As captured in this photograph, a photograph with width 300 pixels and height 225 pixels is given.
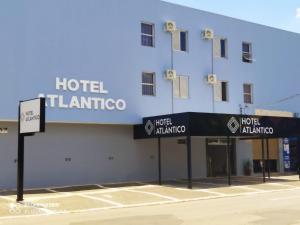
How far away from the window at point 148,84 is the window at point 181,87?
1.42 meters

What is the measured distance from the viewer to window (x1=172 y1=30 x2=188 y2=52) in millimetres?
29594

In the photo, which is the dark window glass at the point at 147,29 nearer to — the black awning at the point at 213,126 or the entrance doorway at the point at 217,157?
the black awning at the point at 213,126

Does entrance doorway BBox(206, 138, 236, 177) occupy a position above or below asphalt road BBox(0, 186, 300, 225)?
above

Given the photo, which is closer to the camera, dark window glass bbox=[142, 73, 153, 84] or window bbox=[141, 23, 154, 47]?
dark window glass bbox=[142, 73, 153, 84]

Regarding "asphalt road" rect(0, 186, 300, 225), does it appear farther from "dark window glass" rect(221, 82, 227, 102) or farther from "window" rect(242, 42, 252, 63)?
"window" rect(242, 42, 252, 63)

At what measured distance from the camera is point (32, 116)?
1914 cm

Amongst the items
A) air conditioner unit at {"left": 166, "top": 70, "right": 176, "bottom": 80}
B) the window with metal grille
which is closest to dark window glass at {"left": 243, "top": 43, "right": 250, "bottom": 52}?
the window with metal grille

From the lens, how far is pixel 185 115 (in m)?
24.2

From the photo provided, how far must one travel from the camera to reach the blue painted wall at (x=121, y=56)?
78.0 feet

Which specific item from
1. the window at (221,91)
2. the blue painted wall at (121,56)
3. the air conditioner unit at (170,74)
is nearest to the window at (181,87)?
the blue painted wall at (121,56)

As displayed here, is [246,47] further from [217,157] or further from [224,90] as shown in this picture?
[217,157]

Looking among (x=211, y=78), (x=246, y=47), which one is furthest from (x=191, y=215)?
(x=246, y=47)

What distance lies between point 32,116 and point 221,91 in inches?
603

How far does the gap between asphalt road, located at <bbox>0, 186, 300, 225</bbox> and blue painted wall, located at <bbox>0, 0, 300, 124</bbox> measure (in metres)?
9.15
